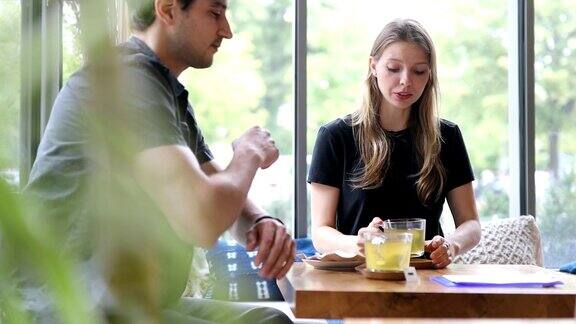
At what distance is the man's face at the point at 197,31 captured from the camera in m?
1.86

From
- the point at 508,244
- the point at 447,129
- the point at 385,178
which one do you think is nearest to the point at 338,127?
the point at 385,178

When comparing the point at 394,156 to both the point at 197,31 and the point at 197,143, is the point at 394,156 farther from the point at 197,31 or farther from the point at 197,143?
the point at 197,31

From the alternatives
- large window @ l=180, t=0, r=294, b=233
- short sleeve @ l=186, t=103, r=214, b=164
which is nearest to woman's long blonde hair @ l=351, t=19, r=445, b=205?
short sleeve @ l=186, t=103, r=214, b=164

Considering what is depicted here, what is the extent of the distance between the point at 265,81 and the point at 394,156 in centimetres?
174

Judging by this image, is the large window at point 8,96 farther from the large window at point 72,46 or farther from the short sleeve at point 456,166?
the short sleeve at point 456,166

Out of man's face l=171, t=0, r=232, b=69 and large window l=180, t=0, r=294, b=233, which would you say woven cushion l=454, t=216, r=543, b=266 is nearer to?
large window l=180, t=0, r=294, b=233

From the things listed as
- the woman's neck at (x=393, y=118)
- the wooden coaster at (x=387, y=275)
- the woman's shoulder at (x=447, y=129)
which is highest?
the woman's neck at (x=393, y=118)

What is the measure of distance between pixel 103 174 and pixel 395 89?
232 cm

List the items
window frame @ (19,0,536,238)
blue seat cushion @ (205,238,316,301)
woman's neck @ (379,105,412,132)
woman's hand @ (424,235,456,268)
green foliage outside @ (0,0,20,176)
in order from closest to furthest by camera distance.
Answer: green foliage outside @ (0,0,20,176) < woman's hand @ (424,235,456,268) < woman's neck @ (379,105,412,132) < blue seat cushion @ (205,238,316,301) < window frame @ (19,0,536,238)

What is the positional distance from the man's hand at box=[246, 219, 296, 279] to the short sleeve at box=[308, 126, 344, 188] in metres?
0.86

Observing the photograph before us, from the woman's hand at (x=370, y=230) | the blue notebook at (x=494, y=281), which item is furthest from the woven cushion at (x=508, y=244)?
the blue notebook at (x=494, y=281)

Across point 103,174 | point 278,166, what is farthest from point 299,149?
point 103,174

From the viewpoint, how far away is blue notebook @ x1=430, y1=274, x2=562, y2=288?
71.8 inches

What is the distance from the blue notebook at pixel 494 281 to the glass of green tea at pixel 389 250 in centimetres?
9
